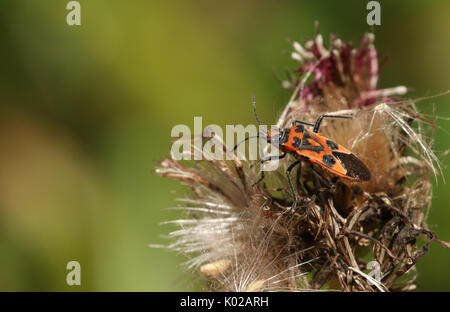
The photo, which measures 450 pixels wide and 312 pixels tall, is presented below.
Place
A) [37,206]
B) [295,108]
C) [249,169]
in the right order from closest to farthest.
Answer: [249,169] < [295,108] < [37,206]

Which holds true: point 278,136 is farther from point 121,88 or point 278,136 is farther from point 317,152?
point 121,88

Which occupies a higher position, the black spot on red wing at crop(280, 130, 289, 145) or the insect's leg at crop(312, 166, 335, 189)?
the black spot on red wing at crop(280, 130, 289, 145)

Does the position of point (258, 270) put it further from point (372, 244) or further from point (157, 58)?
point (157, 58)

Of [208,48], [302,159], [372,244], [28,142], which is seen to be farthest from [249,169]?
[28,142]

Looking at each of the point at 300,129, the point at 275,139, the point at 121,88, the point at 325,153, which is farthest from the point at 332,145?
the point at 121,88

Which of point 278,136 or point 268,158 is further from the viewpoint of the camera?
point 268,158

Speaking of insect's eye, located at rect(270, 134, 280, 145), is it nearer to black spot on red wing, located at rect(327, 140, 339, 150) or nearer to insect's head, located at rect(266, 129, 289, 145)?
insect's head, located at rect(266, 129, 289, 145)

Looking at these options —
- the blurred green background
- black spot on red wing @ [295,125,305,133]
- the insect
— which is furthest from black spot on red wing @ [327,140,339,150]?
the blurred green background
